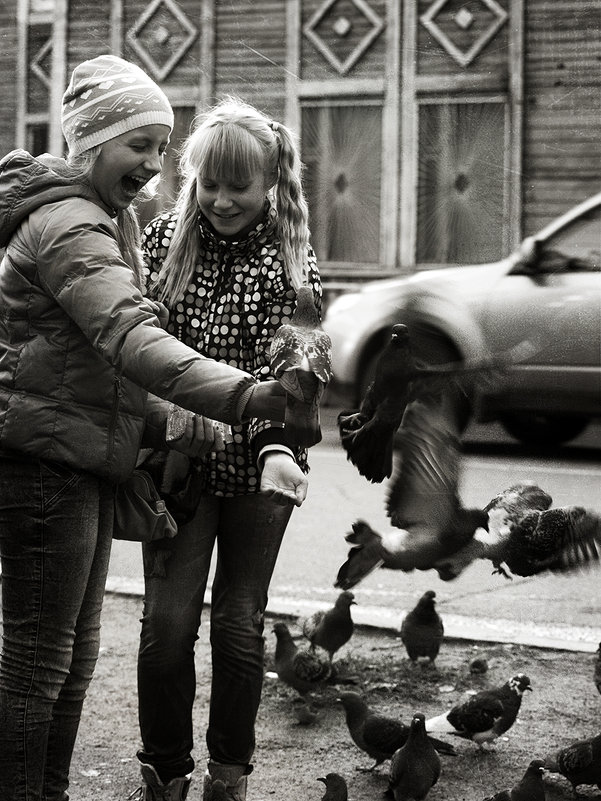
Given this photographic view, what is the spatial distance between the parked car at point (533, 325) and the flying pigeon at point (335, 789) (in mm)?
1050

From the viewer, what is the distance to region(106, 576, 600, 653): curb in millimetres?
4691

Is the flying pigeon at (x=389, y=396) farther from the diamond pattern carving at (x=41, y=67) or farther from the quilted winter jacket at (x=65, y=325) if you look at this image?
the diamond pattern carving at (x=41, y=67)

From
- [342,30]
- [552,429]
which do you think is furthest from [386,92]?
[552,429]

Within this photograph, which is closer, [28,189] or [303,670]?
[28,189]

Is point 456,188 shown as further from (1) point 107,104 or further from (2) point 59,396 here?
(2) point 59,396

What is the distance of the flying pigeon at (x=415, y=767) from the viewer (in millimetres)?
3266

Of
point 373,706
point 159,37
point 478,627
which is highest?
point 159,37

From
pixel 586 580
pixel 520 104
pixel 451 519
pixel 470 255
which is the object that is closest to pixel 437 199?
pixel 470 255

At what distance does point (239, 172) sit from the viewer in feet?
9.25

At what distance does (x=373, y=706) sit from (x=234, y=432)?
1.65 metres

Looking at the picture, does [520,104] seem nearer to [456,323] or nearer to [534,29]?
[534,29]

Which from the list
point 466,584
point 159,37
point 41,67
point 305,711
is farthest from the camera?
point 41,67

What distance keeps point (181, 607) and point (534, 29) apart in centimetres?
825

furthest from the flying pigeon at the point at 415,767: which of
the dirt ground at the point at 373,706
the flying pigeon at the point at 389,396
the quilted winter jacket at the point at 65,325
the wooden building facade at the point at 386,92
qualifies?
the wooden building facade at the point at 386,92
